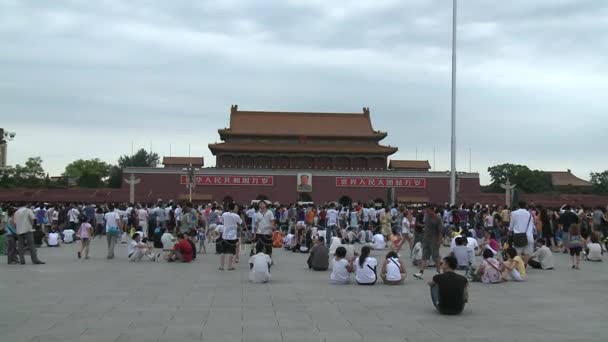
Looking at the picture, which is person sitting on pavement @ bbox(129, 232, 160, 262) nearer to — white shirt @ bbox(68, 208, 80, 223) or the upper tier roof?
white shirt @ bbox(68, 208, 80, 223)

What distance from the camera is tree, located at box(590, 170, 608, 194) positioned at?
63100 mm

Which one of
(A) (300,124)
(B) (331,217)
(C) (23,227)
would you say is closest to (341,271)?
(C) (23,227)

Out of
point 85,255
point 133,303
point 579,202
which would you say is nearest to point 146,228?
point 85,255

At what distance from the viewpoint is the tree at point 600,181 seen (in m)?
63.1

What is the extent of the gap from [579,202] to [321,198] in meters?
18.1

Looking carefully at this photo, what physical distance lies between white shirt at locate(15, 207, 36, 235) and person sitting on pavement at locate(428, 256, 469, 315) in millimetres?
8411

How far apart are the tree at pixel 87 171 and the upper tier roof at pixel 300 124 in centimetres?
3276

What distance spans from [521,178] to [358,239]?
46.9m

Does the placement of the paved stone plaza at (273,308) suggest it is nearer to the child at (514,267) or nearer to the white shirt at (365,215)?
the child at (514,267)

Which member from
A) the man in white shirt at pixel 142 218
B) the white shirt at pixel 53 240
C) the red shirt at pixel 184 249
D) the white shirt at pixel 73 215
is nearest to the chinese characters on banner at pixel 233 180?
the white shirt at pixel 73 215

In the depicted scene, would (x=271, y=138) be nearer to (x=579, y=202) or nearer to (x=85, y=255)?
(x=579, y=202)

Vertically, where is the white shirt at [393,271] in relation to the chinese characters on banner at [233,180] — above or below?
below

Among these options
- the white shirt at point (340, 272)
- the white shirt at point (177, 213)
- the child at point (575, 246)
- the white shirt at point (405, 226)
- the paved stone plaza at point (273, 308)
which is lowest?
the paved stone plaza at point (273, 308)

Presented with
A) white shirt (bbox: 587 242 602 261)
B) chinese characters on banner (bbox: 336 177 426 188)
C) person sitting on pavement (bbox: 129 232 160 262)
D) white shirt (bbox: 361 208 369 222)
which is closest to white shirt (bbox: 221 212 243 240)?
person sitting on pavement (bbox: 129 232 160 262)
